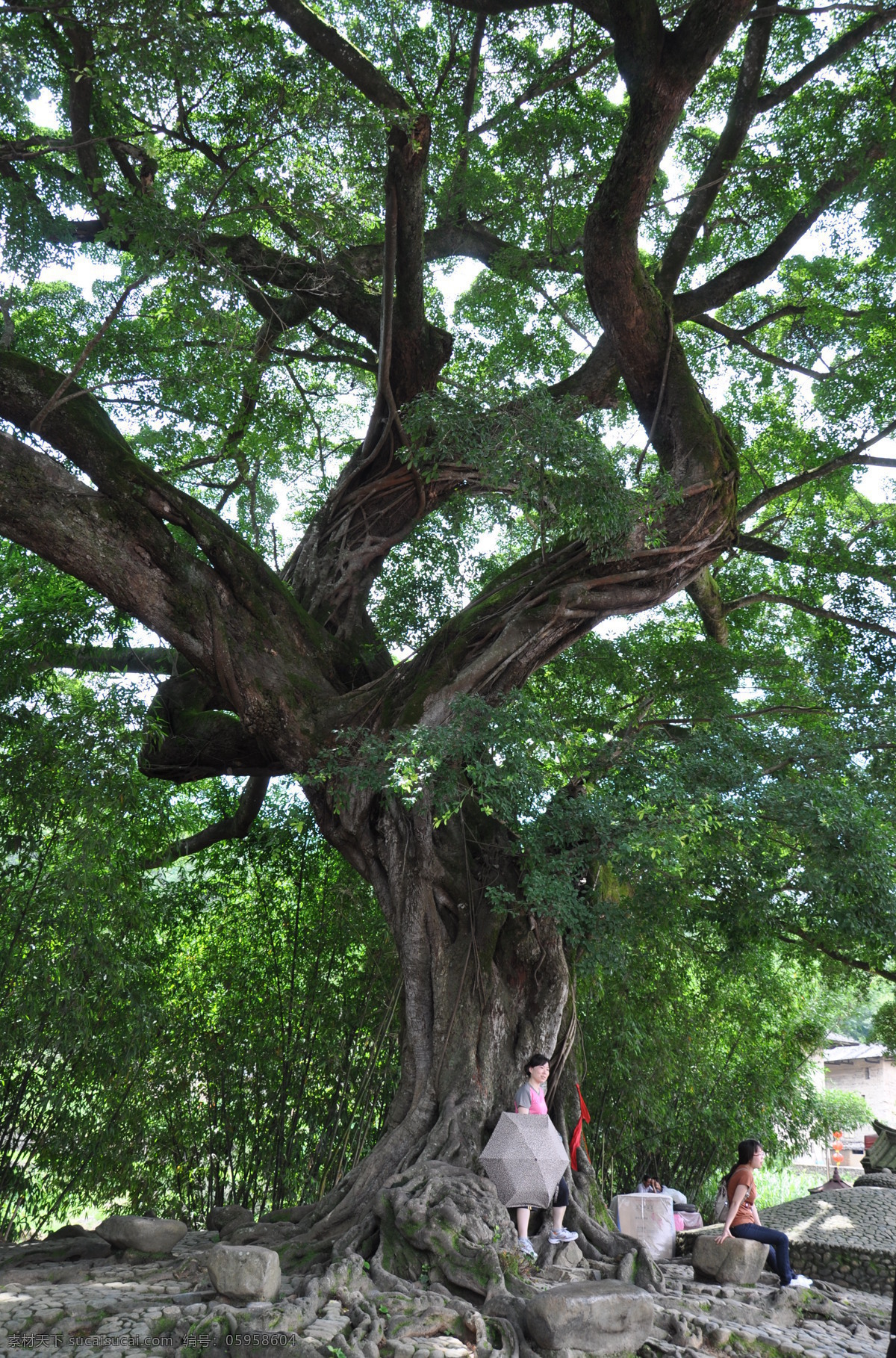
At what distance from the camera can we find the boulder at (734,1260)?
15.2 ft

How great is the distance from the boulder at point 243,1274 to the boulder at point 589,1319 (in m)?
1.02

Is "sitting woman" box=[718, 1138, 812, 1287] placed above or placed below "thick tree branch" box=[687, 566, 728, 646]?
below

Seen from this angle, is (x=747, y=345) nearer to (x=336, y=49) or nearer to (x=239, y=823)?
(x=336, y=49)

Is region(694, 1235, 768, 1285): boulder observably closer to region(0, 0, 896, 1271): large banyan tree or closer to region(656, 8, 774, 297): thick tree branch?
region(0, 0, 896, 1271): large banyan tree

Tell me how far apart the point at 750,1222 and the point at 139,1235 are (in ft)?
10.4

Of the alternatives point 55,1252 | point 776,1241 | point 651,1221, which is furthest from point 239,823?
point 776,1241

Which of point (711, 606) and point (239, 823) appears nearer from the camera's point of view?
point (239, 823)

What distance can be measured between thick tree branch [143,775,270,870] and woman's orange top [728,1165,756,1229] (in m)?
4.39

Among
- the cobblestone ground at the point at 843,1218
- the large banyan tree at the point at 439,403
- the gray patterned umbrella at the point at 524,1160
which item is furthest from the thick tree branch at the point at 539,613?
the cobblestone ground at the point at 843,1218

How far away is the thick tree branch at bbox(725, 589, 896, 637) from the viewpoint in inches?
287

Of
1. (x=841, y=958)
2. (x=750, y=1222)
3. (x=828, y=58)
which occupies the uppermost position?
(x=828, y=58)

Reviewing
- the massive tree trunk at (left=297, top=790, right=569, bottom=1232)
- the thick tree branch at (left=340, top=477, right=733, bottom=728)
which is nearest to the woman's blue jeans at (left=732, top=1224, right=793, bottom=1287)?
the massive tree trunk at (left=297, top=790, right=569, bottom=1232)

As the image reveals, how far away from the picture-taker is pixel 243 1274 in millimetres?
3531

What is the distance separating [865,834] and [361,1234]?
329 centimetres
